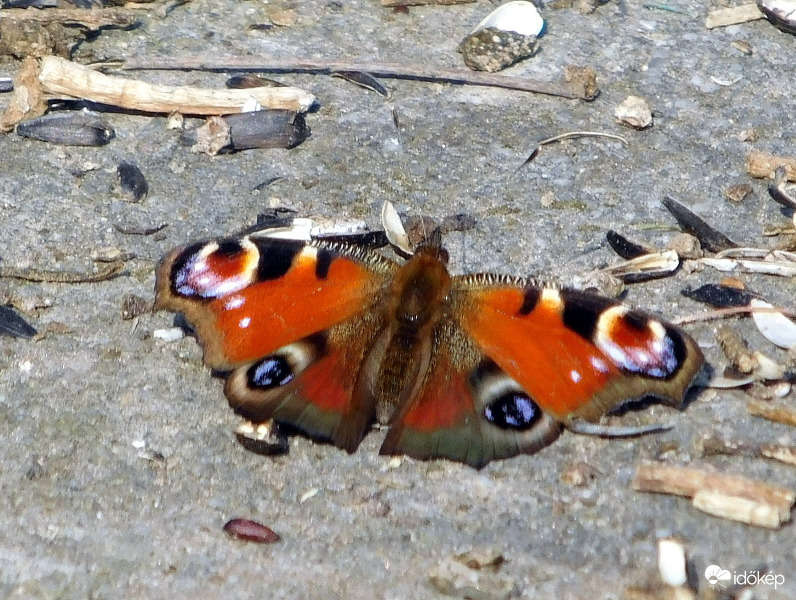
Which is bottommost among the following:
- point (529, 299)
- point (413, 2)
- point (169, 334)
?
point (169, 334)

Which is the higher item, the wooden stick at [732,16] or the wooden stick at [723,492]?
the wooden stick at [732,16]

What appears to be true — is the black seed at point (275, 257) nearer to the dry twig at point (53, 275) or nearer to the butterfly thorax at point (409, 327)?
the butterfly thorax at point (409, 327)

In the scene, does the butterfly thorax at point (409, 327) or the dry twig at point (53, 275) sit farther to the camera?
the dry twig at point (53, 275)

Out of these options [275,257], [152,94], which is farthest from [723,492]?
[152,94]

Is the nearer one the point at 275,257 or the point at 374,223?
the point at 275,257

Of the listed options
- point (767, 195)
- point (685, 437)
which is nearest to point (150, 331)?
point (685, 437)

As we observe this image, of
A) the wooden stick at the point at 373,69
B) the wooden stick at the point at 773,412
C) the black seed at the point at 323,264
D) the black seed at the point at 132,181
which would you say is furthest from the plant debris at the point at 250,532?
the wooden stick at the point at 373,69

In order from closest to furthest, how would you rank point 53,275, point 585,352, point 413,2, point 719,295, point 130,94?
point 585,352 < point 719,295 < point 53,275 < point 130,94 < point 413,2

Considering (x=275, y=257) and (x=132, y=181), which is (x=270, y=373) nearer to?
(x=275, y=257)
